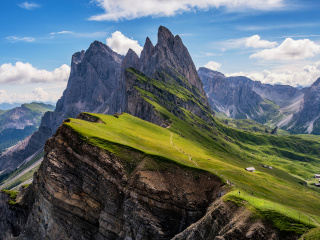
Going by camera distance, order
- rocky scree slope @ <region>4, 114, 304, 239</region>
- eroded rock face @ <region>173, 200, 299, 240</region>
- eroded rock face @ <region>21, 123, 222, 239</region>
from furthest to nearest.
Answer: eroded rock face @ <region>21, 123, 222, 239</region> → rocky scree slope @ <region>4, 114, 304, 239</region> → eroded rock face @ <region>173, 200, 299, 240</region>

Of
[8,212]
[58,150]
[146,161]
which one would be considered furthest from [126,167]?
[8,212]

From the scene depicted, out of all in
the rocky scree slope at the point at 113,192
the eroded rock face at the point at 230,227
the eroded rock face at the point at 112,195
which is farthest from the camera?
the eroded rock face at the point at 112,195

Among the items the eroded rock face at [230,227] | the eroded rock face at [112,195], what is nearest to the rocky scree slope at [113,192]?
the eroded rock face at [112,195]

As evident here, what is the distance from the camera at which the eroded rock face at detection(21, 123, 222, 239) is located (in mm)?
58219

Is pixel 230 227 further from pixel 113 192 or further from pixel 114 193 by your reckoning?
pixel 113 192

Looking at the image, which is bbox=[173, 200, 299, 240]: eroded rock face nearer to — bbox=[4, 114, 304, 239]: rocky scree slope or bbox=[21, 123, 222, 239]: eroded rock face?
bbox=[4, 114, 304, 239]: rocky scree slope

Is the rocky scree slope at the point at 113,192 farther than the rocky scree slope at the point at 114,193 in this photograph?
No

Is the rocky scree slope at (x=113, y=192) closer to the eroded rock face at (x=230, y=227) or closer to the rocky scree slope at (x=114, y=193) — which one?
the rocky scree slope at (x=114, y=193)

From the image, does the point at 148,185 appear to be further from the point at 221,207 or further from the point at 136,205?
the point at 221,207

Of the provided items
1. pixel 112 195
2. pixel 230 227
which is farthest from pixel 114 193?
pixel 230 227

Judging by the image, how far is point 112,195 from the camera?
62625 millimetres

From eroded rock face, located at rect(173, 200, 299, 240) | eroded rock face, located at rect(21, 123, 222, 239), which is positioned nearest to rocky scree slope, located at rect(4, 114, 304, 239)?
eroded rock face, located at rect(21, 123, 222, 239)

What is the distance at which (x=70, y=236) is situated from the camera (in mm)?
65312

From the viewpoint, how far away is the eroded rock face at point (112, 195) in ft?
191
